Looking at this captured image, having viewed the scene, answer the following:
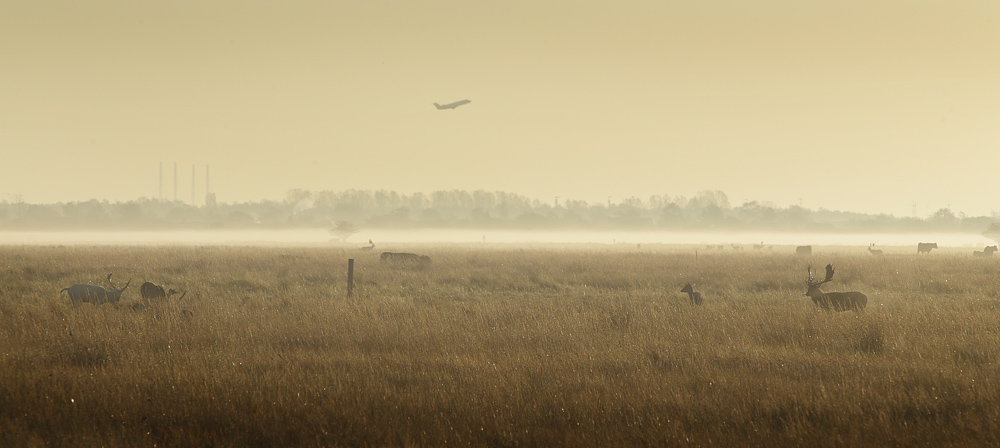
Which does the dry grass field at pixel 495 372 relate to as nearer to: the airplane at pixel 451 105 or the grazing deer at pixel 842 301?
the grazing deer at pixel 842 301

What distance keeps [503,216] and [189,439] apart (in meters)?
176

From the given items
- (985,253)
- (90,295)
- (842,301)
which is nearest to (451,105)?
(90,295)

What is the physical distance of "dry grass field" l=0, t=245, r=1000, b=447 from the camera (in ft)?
19.4

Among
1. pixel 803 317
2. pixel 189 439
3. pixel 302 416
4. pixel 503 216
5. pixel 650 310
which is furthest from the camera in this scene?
pixel 503 216

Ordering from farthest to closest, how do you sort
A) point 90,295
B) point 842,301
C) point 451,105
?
point 451,105
point 90,295
point 842,301

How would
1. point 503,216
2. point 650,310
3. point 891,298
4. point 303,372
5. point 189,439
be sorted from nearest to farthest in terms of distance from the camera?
point 189,439, point 303,372, point 650,310, point 891,298, point 503,216

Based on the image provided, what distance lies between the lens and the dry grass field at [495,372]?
5906mm

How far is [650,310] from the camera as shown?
1338 centimetres

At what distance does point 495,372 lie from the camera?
319 inches

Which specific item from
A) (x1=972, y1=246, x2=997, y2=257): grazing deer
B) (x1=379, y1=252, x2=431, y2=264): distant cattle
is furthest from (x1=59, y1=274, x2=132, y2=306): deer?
(x1=972, y1=246, x2=997, y2=257): grazing deer

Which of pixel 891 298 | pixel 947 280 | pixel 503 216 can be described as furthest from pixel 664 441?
pixel 503 216

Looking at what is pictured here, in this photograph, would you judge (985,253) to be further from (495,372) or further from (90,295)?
(90,295)

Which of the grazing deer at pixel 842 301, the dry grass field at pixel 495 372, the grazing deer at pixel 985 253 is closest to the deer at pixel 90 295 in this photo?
the dry grass field at pixel 495 372

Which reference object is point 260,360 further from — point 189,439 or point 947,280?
point 947,280
